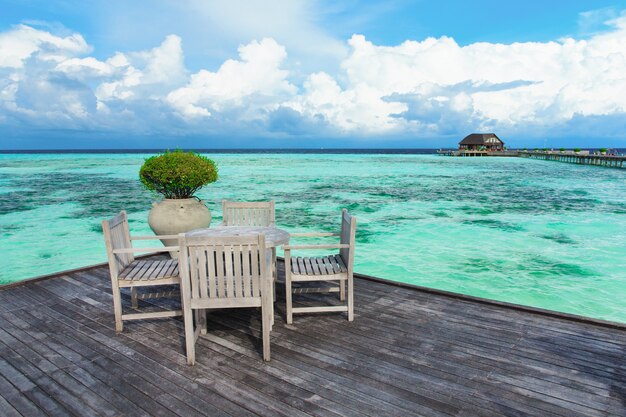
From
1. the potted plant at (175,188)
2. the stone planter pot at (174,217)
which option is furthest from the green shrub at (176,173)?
the stone planter pot at (174,217)

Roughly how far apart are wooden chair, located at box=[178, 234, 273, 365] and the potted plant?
10.3ft

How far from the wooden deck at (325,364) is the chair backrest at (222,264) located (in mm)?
590

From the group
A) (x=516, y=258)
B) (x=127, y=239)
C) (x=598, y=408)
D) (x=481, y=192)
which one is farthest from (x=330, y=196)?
(x=598, y=408)

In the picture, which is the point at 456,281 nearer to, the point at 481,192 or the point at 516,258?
the point at 516,258

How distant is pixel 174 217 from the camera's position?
6082mm

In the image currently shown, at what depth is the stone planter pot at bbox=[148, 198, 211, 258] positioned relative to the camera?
6.08 m

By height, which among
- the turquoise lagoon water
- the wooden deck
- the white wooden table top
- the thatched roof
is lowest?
the turquoise lagoon water

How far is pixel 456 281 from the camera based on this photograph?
849cm

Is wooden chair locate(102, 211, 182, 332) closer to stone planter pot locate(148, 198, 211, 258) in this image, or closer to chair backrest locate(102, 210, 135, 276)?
chair backrest locate(102, 210, 135, 276)

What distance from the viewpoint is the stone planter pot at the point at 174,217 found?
6.08 meters

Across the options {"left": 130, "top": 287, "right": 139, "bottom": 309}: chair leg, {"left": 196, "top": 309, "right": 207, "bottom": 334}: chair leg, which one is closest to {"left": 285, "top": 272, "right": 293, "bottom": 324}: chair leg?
{"left": 196, "top": 309, "right": 207, "bottom": 334}: chair leg

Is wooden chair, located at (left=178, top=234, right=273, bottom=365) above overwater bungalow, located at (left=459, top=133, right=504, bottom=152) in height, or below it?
below

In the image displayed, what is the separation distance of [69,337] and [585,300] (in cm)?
863

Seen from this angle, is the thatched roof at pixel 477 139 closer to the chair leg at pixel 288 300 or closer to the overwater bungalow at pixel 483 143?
the overwater bungalow at pixel 483 143
